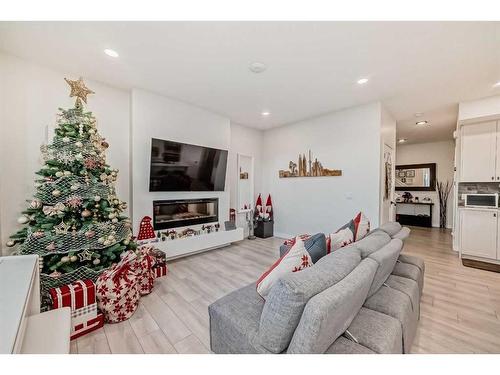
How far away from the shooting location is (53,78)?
2496 millimetres

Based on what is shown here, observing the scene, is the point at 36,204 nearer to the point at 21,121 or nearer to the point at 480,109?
the point at 21,121

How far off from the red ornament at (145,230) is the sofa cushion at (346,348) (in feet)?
9.28

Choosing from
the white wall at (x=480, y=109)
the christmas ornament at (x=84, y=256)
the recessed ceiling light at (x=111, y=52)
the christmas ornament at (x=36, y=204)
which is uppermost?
the recessed ceiling light at (x=111, y=52)

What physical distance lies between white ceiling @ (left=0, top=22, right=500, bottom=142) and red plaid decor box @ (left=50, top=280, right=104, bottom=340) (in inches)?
90.4

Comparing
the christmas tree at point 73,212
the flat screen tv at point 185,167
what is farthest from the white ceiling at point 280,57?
the flat screen tv at point 185,167

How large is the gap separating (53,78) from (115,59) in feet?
3.11

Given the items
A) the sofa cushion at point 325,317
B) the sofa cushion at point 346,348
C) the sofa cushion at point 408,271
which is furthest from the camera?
the sofa cushion at point 408,271

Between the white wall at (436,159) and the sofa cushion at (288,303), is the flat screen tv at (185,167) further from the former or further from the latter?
the white wall at (436,159)

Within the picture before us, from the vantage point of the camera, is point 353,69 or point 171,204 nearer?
point 353,69

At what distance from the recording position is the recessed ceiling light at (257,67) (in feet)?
7.63

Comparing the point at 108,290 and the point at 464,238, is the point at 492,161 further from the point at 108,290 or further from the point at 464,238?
the point at 108,290

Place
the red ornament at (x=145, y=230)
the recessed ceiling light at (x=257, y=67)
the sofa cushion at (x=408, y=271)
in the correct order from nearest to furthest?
the sofa cushion at (x=408, y=271) < the recessed ceiling light at (x=257, y=67) < the red ornament at (x=145, y=230)

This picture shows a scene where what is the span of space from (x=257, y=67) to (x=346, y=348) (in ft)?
8.64
